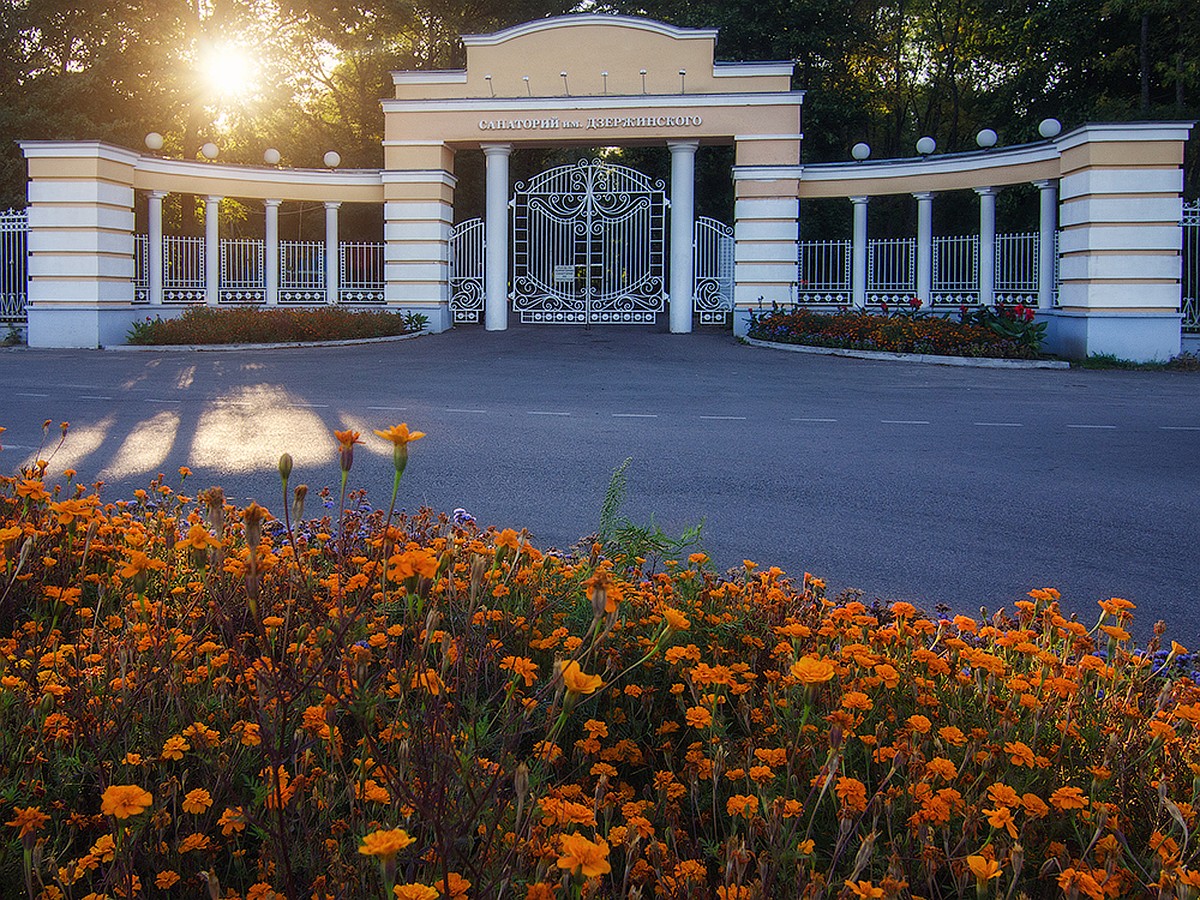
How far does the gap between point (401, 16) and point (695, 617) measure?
3887 centimetres

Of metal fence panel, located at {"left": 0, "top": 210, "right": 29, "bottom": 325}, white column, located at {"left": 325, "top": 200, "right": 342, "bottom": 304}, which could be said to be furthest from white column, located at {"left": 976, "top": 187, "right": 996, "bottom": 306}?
metal fence panel, located at {"left": 0, "top": 210, "right": 29, "bottom": 325}

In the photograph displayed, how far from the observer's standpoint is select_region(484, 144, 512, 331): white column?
27.9 metres

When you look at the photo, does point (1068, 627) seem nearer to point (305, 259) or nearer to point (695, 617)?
point (695, 617)

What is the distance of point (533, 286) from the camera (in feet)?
94.8

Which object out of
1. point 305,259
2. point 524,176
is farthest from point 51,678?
point 524,176

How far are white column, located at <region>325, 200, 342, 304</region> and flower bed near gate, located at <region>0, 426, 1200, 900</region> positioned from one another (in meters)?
25.6

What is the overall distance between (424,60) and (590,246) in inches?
678

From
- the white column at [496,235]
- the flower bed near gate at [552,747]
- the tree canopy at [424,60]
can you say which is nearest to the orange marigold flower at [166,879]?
the flower bed near gate at [552,747]

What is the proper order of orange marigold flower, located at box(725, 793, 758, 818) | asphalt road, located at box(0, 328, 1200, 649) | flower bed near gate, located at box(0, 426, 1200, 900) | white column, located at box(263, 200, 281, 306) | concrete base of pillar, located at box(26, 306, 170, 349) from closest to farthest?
flower bed near gate, located at box(0, 426, 1200, 900) → orange marigold flower, located at box(725, 793, 758, 818) → asphalt road, located at box(0, 328, 1200, 649) → concrete base of pillar, located at box(26, 306, 170, 349) → white column, located at box(263, 200, 281, 306)

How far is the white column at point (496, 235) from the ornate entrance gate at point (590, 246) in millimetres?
570

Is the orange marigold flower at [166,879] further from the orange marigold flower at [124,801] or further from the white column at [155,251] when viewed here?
the white column at [155,251]

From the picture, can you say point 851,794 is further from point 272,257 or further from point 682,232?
point 272,257

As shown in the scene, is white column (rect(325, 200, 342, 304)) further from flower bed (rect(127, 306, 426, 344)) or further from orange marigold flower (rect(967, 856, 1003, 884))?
orange marigold flower (rect(967, 856, 1003, 884))

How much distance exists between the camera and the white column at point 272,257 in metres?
29.0
